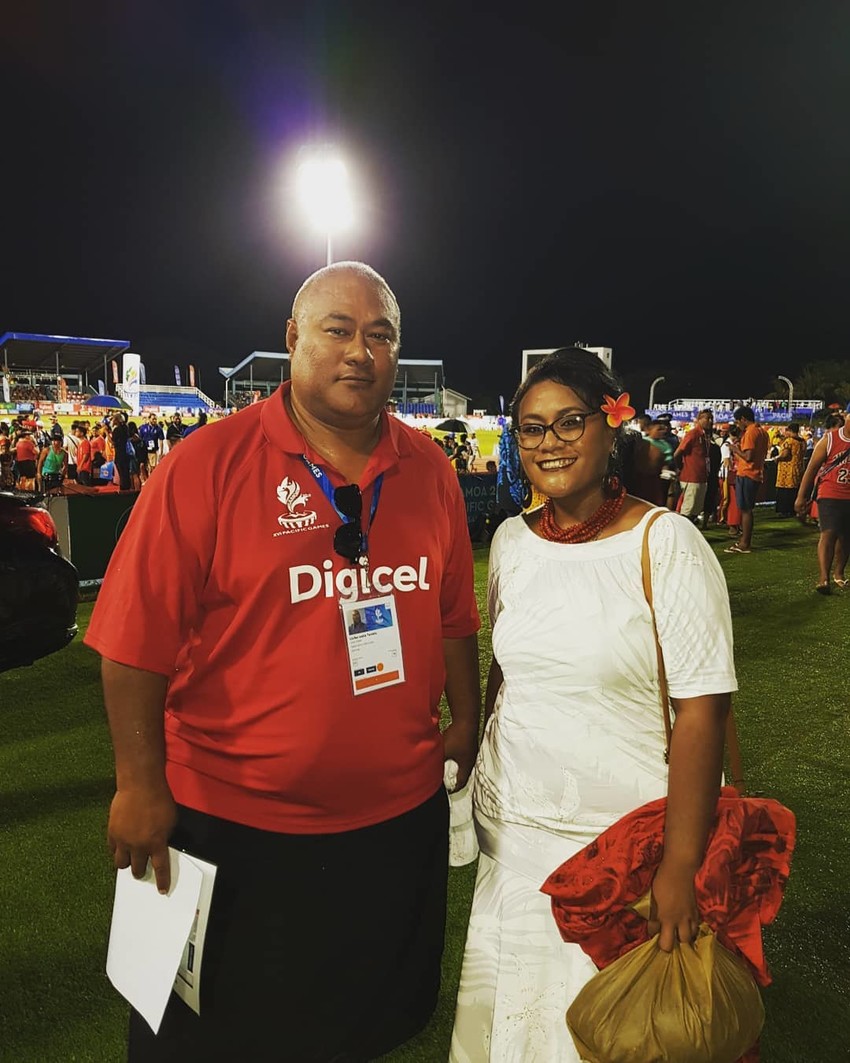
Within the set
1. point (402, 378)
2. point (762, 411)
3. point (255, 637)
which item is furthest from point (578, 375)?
point (402, 378)

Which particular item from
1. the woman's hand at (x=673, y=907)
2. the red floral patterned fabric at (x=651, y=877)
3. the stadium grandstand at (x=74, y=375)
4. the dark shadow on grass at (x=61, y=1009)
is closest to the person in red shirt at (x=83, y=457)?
the dark shadow on grass at (x=61, y=1009)

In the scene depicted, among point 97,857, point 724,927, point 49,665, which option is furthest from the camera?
point 49,665

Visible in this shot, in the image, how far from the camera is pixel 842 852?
313 cm

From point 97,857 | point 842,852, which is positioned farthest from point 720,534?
point 97,857

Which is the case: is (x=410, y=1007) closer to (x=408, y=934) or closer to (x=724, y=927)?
(x=408, y=934)

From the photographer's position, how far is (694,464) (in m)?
10.8

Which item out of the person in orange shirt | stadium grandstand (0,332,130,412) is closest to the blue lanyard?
the person in orange shirt

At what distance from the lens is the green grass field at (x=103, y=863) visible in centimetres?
221

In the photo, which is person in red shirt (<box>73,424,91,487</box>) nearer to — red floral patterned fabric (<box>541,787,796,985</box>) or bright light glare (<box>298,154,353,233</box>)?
bright light glare (<box>298,154,353,233</box>)

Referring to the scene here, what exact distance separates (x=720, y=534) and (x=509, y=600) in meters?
11.4

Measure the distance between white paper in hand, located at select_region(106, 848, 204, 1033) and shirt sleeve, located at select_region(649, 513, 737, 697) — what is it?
107cm

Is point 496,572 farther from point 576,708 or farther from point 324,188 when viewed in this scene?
point 324,188

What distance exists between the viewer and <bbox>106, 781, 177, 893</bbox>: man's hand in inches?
59.6

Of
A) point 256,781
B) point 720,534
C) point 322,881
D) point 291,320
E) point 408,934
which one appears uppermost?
point 291,320
